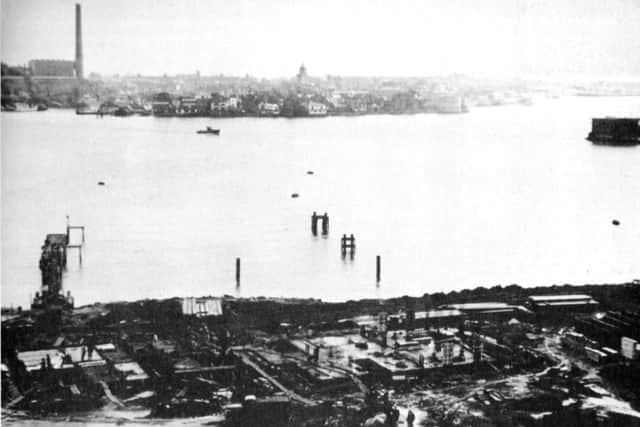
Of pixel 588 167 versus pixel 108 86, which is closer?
pixel 108 86

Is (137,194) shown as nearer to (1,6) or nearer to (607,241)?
(1,6)

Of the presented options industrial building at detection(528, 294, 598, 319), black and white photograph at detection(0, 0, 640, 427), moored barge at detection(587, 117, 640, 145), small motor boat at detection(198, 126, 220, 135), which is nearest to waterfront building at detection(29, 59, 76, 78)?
black and white photograph at detection(0, 0, 640, 427)

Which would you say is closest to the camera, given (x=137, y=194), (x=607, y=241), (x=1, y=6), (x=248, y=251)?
(x=1, y=6)

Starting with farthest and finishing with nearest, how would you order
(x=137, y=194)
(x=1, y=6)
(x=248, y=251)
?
1. (x=137, y=194)
2. (x=248, y=251)
3. (x=1, y=6)

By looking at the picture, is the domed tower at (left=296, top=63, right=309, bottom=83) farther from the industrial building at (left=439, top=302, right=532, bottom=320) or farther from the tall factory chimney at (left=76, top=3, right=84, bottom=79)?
the industrial building at (left=439, top=302, right=532, bottom=320)

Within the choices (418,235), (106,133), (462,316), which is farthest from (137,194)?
(462,316)

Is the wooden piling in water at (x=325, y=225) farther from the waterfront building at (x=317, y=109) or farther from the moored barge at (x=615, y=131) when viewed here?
the moored barge at (x=615, y=131)

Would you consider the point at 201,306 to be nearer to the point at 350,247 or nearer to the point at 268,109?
the point at 350,247
